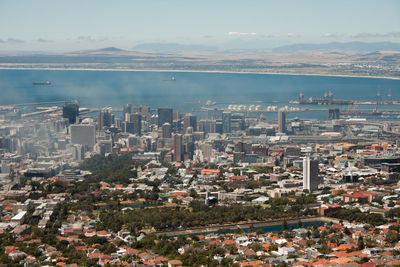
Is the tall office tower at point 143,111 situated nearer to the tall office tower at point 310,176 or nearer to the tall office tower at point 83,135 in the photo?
the tall office tower at point 83,135

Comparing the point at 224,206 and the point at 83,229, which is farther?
the point at 224,206

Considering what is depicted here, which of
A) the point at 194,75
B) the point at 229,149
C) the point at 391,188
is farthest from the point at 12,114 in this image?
the point at 194,75

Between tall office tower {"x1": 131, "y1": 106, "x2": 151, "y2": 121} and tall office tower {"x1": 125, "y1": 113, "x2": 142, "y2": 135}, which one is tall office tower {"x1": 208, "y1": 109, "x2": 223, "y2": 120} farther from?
tall office tower {"x1": 125, "y1": 113, "x2": 142, "y2": 135}

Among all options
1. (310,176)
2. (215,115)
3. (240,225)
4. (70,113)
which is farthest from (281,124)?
(240,225)

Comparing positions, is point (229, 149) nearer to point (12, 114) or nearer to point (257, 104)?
point (12, 114)

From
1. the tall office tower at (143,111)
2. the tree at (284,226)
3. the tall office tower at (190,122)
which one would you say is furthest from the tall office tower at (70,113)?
the tree at (284,226)

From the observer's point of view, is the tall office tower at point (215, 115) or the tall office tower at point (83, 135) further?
the tall office tower at point (215, 115)
